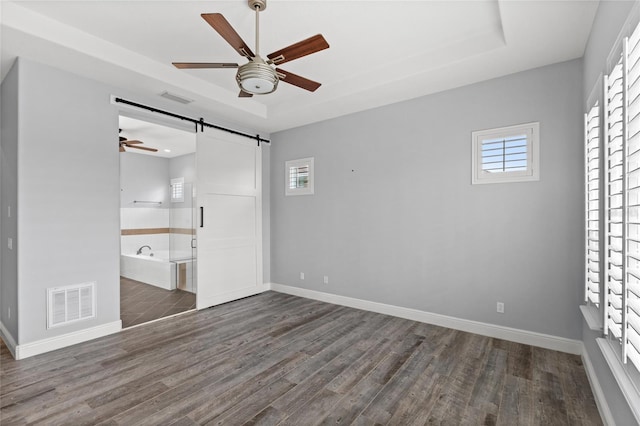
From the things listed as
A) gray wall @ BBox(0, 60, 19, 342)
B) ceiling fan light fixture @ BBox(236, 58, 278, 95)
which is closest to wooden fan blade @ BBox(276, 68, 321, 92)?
ceiling fan light fixture @ BBox(236, 58, 278, 95)

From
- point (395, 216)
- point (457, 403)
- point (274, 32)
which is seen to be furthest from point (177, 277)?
point (457, 403)

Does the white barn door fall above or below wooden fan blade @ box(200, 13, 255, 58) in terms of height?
below

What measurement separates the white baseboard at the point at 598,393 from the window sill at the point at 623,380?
43 cm

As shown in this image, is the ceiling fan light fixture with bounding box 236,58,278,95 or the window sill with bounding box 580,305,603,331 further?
the ceiling fan light fixture with bounding box 236,58,278,95

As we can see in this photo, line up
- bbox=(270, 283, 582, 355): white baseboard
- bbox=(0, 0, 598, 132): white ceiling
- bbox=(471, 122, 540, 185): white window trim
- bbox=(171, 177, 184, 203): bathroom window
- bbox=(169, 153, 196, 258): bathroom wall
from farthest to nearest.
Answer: bbox=(171, 177, 184, 203): bathroom window, bbox=(169, 153, 196, 258): bathroom wall, bbox=(471, 122, 540, 185): white window trim, bbox=(270, 283, 582, 355): white baseboard, bbox=(0, 0, 598, 132): white ceiling

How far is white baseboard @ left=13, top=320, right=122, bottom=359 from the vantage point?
A: 9.78ft

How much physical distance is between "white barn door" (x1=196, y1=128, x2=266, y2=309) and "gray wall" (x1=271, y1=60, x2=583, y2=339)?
0.66 metres

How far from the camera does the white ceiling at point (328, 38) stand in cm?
259

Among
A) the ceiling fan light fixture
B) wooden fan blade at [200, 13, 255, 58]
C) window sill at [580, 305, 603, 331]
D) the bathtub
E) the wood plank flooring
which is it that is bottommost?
the wood plank flooring

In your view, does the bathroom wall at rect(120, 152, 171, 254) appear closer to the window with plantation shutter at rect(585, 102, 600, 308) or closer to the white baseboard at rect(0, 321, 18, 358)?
the white baseboard at rect(0, 321, 18, 358)

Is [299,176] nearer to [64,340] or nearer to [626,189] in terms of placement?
[64,340]

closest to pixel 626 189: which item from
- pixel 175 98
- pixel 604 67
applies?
pixel 604 67

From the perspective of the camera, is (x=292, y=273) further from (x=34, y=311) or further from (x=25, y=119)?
(x=25, y=119)

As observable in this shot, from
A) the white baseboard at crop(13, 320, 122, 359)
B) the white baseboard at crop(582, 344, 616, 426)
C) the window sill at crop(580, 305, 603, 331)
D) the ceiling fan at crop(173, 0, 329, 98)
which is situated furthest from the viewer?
the white baseboard at crop(13, 320, 122, 359)
